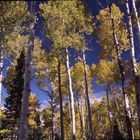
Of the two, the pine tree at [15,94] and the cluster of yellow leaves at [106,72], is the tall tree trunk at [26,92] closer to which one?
the pine tree at [15,94]

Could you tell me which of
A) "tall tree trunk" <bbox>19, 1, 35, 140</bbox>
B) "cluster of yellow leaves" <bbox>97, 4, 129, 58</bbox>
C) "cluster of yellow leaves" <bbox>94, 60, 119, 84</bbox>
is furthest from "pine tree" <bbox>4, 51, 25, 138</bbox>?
"tall tree trunk" <bbox>19, 1, 35, 140</bbox>

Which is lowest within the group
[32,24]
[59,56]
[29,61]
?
[29,61]

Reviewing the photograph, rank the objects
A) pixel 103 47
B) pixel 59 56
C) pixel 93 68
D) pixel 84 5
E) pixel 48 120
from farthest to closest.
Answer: pixel 48 120, pixel 93 68, pixel 103 47, pixel 59 56, pixel 84 5

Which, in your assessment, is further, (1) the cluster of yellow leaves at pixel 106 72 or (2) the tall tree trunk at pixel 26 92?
(1) the cluster of yellow leaves at pixel 106 72

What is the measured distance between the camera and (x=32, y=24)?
34.0 ft

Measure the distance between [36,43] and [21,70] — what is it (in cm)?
310

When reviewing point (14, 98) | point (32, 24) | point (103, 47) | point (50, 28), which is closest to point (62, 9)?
point (50, 28)

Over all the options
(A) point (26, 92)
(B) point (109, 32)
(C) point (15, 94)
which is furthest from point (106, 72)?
(A) point (26, 92)

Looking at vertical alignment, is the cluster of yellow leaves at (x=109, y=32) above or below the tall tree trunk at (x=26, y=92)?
above

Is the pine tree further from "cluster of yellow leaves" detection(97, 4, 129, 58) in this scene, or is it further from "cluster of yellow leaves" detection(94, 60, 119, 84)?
"cluster of yellow leaves" detection(94, 60, 119, 84)

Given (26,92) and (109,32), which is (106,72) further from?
(26,92)

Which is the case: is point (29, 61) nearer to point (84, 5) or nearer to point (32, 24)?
point (32, 24)

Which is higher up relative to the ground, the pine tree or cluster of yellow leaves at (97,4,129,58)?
cluster of yellow leaves at (97,4,129,58)

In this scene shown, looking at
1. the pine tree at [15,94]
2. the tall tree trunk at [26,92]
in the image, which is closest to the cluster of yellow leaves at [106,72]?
the pine tree at [15,94]
